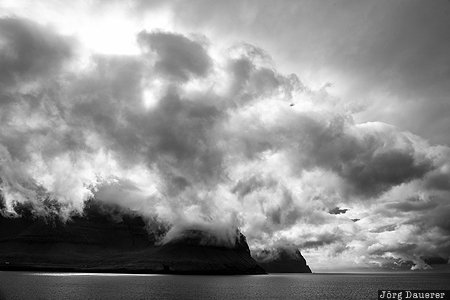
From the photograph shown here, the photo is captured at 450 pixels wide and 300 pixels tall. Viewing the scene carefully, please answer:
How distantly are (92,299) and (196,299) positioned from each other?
153ft

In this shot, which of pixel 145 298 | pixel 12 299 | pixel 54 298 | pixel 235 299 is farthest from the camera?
pixel 235 299

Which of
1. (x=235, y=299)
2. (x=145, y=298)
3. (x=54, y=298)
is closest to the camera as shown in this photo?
(x=54, y=298)

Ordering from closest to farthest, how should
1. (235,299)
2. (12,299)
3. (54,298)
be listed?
(12,299), (54,298), (235,299)

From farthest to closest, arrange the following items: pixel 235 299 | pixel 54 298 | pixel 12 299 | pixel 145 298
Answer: pixel 235 299 < pixel 145 298 < pixel 54 298 < pixel 12 299

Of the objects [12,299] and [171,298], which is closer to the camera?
[12,299]

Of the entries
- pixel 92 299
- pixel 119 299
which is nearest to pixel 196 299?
pixel 119 299

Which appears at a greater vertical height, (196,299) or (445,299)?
(445,299)

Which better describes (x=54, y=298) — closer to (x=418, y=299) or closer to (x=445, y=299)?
(x=418, y=299)

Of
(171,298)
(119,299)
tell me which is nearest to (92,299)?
(119,299)

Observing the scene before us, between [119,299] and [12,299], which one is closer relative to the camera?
[12,299]

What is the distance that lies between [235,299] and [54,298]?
82632 millimetres

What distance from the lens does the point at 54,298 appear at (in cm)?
16925

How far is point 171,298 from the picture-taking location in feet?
618

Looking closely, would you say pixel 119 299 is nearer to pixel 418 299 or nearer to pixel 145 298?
pixel 145 298
